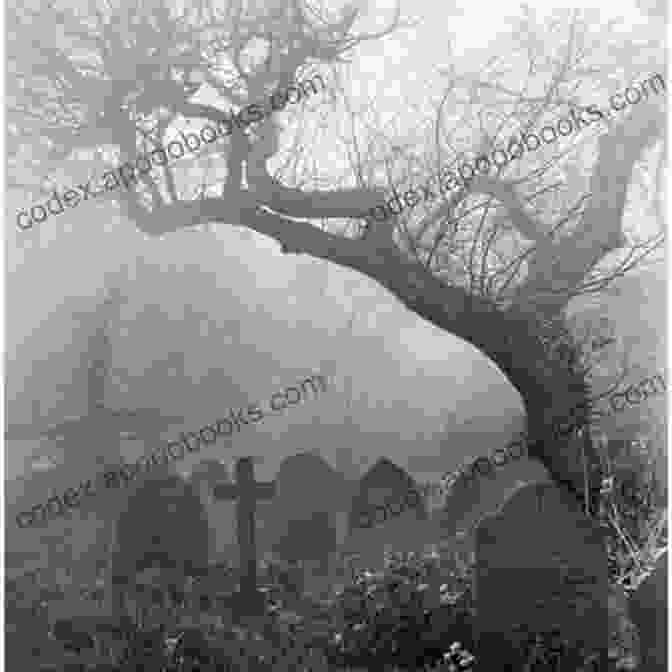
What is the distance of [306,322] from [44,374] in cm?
785

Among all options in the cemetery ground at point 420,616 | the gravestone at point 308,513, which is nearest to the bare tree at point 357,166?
the cemetery ground at point 420,616

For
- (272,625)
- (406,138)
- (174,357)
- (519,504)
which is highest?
(174,357)

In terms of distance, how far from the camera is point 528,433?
7.87 m

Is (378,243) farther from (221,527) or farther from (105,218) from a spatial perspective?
(105,218)

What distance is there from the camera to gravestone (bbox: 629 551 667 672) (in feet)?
16.5

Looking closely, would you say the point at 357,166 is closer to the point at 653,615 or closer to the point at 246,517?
the point at 246,517

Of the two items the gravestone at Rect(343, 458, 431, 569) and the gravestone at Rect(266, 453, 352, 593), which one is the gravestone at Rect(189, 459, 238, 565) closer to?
the gravestone at Rect(266, 453, 352, 593)

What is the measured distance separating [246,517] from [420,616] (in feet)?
8.36

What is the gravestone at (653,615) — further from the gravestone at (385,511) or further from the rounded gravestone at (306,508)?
the rounded gravestone at (306,508)

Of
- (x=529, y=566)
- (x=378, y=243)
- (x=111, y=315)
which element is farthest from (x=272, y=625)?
(x=111, y=315)

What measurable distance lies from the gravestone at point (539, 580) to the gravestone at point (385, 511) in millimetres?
3692

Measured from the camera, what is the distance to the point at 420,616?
6.89 meters

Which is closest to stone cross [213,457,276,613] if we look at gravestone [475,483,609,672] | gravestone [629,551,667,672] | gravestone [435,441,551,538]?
gravestone [435,441,551,538]

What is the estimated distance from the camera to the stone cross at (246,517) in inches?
331
